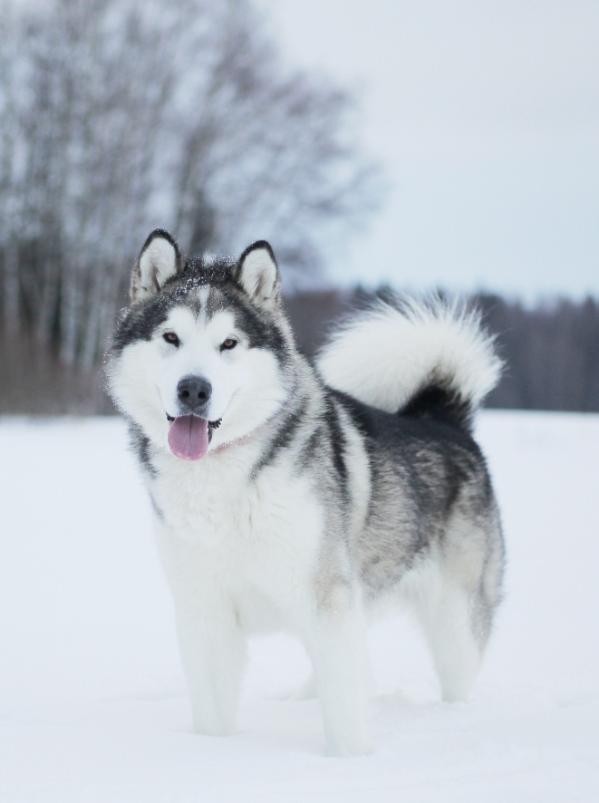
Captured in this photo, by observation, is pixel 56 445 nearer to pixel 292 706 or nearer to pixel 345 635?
pixel 292 706

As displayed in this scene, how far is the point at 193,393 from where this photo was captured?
2598 mm

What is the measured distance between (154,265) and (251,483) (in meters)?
0.75

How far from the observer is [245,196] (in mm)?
16359

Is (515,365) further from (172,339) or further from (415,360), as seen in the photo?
(172,339)

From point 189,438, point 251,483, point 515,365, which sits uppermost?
point 189,438

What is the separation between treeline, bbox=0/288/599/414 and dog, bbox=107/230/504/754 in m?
9.30

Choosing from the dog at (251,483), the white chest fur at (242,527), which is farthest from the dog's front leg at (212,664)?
the white chest fur at (242,527)

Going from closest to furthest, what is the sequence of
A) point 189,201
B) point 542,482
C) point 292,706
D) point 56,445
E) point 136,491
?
point 292,706 < point 136,491 < point 542,482 < point 56,445 < point 189,201

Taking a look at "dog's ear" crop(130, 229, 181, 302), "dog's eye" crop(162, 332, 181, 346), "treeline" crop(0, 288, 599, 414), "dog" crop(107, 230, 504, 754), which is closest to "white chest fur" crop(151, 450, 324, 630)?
"dog" crop(107, 230, 504, 754)

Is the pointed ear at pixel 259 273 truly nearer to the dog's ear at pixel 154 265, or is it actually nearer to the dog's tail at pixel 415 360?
the dog's ear at pixel 154 265

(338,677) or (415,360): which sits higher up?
(415,360)

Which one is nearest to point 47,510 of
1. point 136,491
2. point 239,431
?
point 136,491

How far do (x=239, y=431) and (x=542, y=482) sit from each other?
6913 mm

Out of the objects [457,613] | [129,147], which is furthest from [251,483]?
[129,147]
